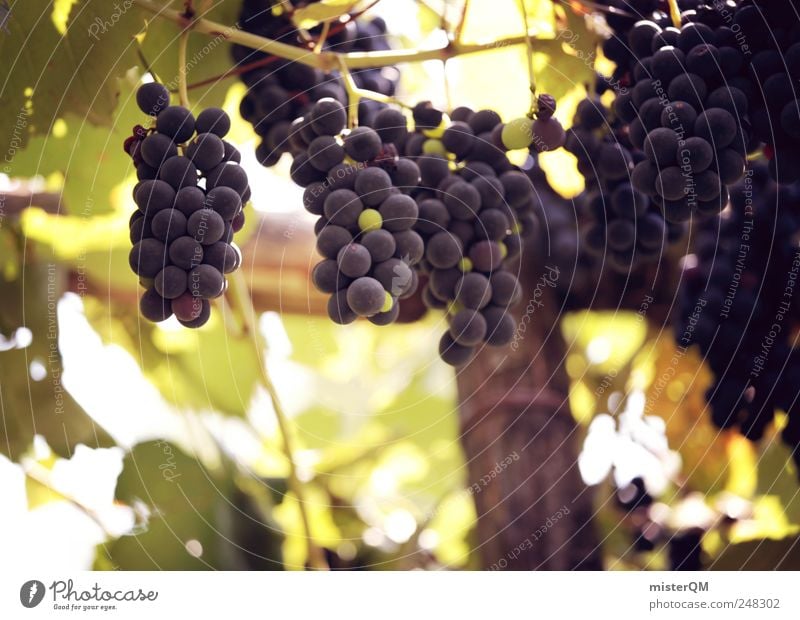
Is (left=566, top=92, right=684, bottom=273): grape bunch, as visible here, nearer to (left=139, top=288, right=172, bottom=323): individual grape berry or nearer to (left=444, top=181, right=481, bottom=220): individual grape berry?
(left=444, top=181, right=481, bottom=220): individual grape berry

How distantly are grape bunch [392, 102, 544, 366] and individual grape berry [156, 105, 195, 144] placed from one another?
12cm

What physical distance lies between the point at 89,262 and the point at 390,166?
29 centimetres

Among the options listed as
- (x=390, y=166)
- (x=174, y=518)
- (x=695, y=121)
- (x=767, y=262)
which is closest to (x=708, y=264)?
(x=767, y=262)

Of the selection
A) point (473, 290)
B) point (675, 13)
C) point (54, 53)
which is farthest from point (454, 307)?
point (54, 53)

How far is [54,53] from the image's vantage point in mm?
580

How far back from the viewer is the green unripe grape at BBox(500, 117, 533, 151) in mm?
501

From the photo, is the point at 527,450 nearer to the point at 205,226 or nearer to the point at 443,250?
the point at 443,250

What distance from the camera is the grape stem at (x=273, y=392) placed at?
63cm

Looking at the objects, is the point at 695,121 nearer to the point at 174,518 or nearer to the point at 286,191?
the point at 286,191

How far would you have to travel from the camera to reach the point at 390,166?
47 cm

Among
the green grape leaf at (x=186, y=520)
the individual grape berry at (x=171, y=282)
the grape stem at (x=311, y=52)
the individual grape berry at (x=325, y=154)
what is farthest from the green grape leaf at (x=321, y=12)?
the green grape leaf at (x=186, y=520)

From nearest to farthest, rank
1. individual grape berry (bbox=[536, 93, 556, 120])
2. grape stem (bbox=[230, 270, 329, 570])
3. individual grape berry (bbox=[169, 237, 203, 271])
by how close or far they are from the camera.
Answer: individual grape berry (bbox=[169, 237, 203, 271]), individual grape berry (bbox=[536, 93, 556, 120]), grape stem (bbox=[230, 270, 329, 570])

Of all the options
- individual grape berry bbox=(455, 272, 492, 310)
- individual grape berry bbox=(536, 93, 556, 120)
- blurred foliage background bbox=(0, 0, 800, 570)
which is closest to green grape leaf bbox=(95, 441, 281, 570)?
blurred foliage background bbox=(0, 0, 800, 570)

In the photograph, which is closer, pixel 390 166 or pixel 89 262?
pixel 390 166
